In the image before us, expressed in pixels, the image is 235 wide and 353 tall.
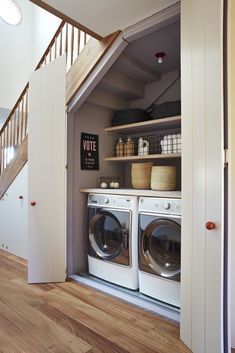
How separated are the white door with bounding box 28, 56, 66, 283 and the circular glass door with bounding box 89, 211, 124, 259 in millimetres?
325

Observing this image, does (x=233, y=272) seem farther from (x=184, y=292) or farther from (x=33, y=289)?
(x=33, y=289)

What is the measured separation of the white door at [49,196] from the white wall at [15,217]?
2.67ft

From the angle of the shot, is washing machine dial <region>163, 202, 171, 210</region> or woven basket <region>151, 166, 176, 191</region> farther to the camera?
woven basket <region>151, 166, 176, 191</region>

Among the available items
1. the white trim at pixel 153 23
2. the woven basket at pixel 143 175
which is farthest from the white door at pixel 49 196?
the white trim at pixel 153 23

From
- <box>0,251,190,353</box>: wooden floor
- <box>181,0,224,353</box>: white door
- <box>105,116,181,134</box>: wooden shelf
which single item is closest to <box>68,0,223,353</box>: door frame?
<box>181,0,224,353</box>: white door

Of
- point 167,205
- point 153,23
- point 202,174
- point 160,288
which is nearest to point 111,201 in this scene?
point 167,205

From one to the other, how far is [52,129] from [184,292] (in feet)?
6.03

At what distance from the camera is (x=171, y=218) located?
1815mm

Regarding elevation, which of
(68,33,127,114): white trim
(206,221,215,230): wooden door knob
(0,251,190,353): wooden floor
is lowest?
(0,251,190,353): wooden floor

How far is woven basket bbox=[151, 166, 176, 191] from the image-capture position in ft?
6.58

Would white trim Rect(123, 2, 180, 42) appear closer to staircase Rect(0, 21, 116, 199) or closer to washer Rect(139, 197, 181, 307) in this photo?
staircase Rect(0, 21, 116, 199)

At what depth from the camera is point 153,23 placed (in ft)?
5.63

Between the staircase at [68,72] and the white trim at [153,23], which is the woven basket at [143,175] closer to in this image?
the staircase at [68,72]

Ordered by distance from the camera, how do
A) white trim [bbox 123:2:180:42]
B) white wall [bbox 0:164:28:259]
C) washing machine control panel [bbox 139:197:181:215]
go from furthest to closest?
1. white wall [bbox 0:164:28:259]
2. washing machine control panel [bbox 139:197:181:215]
3. white trim [bbox 123:2:180:42]
